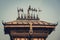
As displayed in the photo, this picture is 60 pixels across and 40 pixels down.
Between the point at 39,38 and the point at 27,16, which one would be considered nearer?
the point at 39,38

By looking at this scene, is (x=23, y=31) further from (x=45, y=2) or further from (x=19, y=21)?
(x=45, y=2)

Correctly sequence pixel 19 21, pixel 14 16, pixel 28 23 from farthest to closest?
pixel 14 16 < pixel 19 21 < pixel 28 23

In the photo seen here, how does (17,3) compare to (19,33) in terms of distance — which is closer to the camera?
(19,33)

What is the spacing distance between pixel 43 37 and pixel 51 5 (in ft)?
1.99

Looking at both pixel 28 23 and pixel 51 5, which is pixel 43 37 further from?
pixel 51 5

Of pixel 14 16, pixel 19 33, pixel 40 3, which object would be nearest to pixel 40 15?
pixel 40 3

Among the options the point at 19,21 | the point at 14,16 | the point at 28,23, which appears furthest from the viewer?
the point at 14,16

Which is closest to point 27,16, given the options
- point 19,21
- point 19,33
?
point 19,21

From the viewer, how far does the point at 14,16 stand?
253cm

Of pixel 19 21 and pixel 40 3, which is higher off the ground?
pixel 40 3

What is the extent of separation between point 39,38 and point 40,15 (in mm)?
460

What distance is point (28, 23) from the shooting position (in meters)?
2.15

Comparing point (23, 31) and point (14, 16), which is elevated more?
point (14, 16)

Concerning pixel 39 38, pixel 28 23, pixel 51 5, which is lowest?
pixel 39 38
